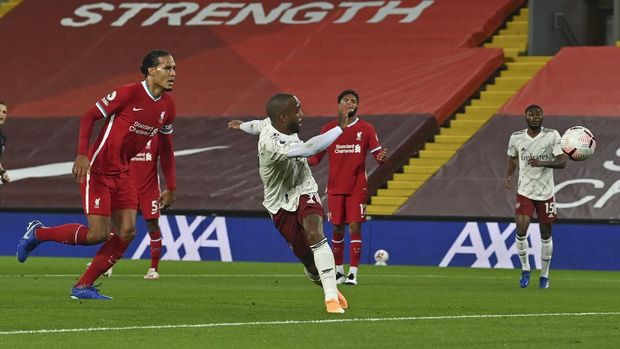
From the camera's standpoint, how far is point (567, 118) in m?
25.9

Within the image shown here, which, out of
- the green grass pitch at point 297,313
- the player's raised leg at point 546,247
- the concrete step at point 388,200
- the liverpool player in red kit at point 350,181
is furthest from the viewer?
the concrete step at point 388,200

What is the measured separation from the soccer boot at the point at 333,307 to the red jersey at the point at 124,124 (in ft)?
8.19

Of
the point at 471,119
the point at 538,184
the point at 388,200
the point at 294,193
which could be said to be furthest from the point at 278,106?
the point at 471,119

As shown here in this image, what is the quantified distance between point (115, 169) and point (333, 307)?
8.40ft

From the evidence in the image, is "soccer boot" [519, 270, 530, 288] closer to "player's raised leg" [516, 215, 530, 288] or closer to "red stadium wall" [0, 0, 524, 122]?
"player's raised leg" [516, 215, 530, 288]

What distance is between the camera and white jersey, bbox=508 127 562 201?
17.4 metres

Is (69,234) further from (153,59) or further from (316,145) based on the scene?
(316,145)

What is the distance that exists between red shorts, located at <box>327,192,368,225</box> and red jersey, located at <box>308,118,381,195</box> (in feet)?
0.26

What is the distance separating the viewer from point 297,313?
11586 millimetres

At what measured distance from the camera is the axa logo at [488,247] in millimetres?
22312

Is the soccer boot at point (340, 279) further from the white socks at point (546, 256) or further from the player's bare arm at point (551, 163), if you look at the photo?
the player's bare arm at point (551, 163)

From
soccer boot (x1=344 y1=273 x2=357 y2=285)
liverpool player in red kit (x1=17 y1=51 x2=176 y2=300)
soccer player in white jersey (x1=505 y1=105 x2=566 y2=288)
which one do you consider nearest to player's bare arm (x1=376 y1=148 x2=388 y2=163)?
soccer boot (x1=344 y1=273 x2=357 y2=285)

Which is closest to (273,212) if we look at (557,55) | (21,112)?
(557,55)

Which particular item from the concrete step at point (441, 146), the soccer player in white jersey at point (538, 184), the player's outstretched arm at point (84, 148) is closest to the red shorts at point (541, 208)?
the soccer player in white jersey at point (538, 184)
